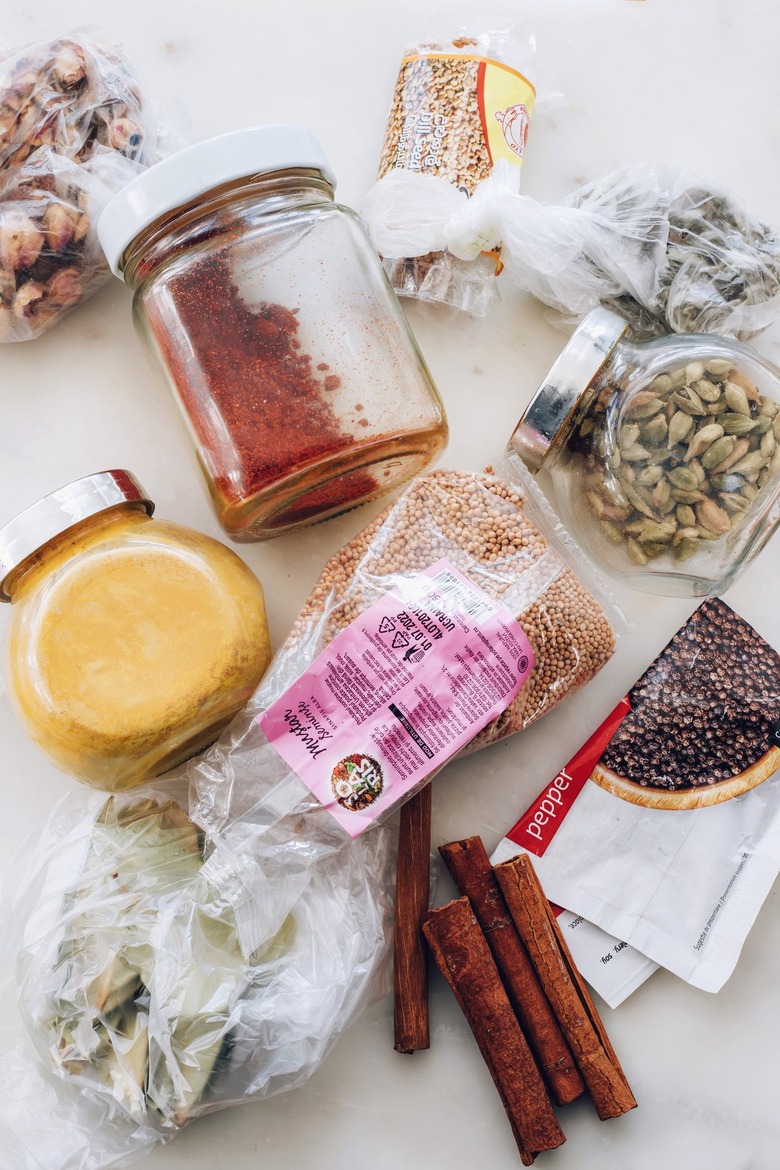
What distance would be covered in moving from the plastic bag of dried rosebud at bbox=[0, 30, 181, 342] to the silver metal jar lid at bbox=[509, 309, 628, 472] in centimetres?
50

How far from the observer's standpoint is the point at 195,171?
0.79m

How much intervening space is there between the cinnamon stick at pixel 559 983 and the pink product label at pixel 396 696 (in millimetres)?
186

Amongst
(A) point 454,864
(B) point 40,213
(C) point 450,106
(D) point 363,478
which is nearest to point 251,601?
(D) point 363,478

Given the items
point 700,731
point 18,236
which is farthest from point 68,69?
point 700,731

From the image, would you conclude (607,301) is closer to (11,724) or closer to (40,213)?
(40,213)

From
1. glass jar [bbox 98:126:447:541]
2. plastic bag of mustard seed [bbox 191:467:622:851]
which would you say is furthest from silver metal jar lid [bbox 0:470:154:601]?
plastic bag of mustard seed [bbox 191:467:622:851]

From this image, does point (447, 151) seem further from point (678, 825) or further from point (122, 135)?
point (678, 825)

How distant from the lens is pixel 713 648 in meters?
0.96

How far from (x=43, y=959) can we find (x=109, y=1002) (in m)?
0.08

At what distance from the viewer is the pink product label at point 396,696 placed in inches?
31.0

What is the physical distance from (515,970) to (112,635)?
0.53 meters

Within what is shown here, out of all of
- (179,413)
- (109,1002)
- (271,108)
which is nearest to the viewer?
(109,1002)

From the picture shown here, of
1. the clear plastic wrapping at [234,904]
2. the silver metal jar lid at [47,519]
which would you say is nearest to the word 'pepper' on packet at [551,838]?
the clear plastic wrapping at [234,904]

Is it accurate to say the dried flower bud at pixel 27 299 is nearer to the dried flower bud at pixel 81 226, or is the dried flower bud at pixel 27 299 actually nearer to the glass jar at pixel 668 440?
the dried flower bud at pixel 81 226
